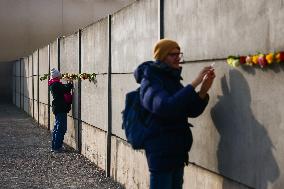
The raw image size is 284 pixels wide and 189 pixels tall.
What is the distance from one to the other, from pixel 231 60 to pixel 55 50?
33.1ft

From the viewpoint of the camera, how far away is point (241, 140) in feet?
12.6

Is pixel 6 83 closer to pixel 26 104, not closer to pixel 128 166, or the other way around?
pixel 26 104

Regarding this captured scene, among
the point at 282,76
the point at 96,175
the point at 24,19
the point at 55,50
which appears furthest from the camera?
the point at 24,19

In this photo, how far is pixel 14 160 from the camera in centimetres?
952

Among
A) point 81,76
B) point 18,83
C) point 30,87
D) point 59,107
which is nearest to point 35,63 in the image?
point 30,87

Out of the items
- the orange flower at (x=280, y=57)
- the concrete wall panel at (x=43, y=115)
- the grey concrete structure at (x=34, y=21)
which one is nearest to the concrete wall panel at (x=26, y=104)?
the concrete wall panel at (x=43, y=115)

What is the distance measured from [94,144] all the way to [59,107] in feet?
6.47

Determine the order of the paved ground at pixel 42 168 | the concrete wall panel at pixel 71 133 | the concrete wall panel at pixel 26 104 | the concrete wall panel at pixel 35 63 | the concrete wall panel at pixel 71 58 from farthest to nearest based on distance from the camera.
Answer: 1. the concrete wall panel at pixel 26 104
2. the concrete wall panel at pixel 35 63
3. the concrete wall panel at pixel 71 133
4. the concrete wall panel at pixel 71 58
5. the paved ground at pixel 42 168

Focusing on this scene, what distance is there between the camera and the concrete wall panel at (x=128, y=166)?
20.1 ft

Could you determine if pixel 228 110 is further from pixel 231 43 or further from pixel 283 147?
pixel 283 147

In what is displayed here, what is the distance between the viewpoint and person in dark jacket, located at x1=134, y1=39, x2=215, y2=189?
385cm

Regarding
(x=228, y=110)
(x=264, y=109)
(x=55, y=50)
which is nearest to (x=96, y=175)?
(x=228, y=110)

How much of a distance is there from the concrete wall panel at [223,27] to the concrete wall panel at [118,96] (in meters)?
1.63

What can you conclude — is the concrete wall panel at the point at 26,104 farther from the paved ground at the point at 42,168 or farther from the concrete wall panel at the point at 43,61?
the paved ground at the point at 42,168
